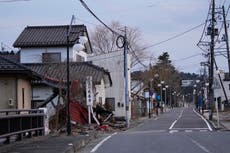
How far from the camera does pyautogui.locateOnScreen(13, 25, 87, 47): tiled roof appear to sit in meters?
54.8

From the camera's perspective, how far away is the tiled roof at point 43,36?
2156 inches

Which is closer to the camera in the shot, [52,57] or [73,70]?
[73,70]

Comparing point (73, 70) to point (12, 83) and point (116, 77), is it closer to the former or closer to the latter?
point (116, 77)

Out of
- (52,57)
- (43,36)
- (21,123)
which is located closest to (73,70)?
(52,57)

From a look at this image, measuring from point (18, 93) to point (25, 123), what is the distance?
14.5 feet

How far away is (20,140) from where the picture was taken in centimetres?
2164

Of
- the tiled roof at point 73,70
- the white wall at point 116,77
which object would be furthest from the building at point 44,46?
the white wall at point 116,77

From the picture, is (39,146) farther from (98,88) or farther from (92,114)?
(98,88)

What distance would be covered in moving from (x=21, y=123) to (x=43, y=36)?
35625 millimetres

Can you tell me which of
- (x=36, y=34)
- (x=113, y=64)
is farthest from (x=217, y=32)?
(x=36, y=34)

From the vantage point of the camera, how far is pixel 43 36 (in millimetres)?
56594

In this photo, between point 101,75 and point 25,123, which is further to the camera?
point 101,75

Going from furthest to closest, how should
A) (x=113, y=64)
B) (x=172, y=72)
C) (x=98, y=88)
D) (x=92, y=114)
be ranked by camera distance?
(x=172, y=72)
(x=113, y=64)
(x=98, y=88)
(x=92, y=114)

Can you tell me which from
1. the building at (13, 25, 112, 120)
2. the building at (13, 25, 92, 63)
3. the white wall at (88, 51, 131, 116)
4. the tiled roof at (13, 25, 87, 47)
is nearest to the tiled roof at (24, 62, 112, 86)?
the building at (13, 25, 112, 120)
